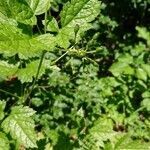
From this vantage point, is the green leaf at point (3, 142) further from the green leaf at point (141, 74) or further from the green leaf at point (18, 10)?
the green leaf at point (141, 74)

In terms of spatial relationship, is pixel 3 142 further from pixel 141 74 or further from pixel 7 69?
pixel 141 74

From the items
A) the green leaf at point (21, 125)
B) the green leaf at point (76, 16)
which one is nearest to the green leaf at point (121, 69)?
the green leaf at point (21, 125)

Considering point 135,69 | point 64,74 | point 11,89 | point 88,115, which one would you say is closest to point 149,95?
point 135,69

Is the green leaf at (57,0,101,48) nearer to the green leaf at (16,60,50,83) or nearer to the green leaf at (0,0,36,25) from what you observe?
the green leaf at (0,0,36,25)

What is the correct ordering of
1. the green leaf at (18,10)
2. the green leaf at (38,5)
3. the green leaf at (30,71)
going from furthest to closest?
the green leaf at (30,71)
the green leaf at (38,5)
the green leaf at (18,10)

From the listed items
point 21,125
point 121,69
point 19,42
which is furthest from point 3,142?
point 121,69

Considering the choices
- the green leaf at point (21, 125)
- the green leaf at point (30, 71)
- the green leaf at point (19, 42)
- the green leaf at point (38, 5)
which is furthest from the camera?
the green leaf at point (30, 71)

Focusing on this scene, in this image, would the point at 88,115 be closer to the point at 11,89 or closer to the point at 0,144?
the point at 11,89

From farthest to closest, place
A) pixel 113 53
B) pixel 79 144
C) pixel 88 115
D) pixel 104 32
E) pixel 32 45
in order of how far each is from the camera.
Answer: pixel 113 53 → pixel 104 32 → pixel 88 115 → pixel 79 144 → pixel 32 45
